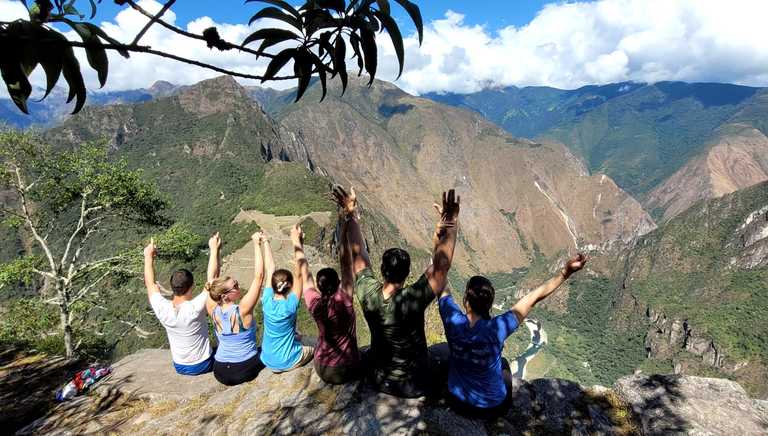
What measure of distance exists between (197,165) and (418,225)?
10269 centimetres

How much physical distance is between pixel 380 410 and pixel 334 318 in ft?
3.94

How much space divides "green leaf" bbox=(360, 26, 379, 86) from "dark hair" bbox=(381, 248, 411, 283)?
9.72 ft

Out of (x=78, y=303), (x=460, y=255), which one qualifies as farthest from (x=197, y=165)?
(x=78, y=303)

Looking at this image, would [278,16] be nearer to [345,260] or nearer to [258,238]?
[345,260]

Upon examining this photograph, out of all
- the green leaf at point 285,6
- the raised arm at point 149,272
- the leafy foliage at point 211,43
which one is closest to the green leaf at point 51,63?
the leafy foliage at point 211,43

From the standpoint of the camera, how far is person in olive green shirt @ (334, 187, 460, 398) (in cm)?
427

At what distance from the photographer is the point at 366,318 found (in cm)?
479

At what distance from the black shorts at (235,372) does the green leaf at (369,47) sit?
18.1ft

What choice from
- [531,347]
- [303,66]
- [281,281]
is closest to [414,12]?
[303,66]

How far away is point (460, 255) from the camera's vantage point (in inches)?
7269

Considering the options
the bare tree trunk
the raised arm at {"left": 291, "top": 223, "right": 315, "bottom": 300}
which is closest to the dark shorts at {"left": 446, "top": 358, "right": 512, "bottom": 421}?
the raised arm at {"left": 291, "top": 223, "right": 315, "bottom": 300}

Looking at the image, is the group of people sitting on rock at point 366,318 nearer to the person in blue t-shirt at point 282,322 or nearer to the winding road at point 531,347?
the person in blue t-shirt at point 282,322

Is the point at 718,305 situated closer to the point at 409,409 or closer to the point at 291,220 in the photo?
the point at 291,220

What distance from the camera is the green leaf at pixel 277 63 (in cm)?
131
